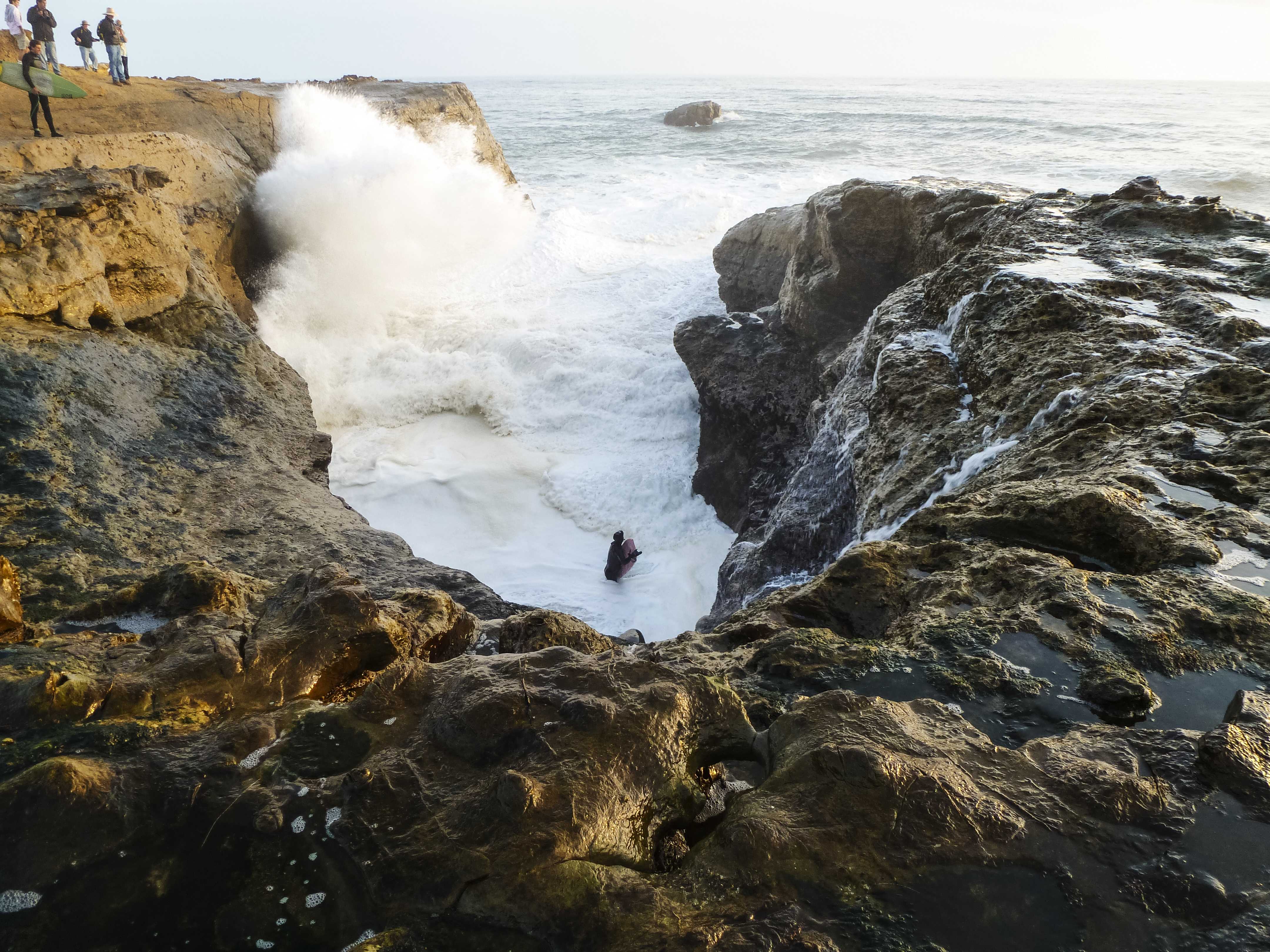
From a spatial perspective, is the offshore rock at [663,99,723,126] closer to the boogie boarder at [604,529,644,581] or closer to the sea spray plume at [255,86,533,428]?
the sea spray plume at [255,86,533,428]

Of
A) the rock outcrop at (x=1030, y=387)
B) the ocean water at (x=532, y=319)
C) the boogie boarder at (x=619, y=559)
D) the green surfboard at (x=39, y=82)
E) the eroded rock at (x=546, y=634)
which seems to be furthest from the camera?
the green surfboard at (x=39, y=82)

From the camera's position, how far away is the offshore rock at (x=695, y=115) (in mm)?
34406

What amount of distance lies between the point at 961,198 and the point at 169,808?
6.31 meters

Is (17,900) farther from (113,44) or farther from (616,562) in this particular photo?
(113,44)

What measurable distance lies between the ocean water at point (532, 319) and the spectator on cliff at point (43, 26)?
294cm

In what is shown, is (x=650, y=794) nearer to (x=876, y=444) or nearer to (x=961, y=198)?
(x=876, y=444)

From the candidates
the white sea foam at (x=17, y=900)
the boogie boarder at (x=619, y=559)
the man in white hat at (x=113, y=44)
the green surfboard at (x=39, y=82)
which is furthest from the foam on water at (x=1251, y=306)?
the man in white hat at (x=113, y=44)

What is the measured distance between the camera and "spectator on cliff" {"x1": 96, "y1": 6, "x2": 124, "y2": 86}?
12039mm

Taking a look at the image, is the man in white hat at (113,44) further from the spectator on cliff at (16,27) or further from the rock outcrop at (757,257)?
the rock outcrop at (757,257)

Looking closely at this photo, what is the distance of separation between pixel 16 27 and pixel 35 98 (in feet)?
15.0

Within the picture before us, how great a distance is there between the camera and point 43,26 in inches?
394

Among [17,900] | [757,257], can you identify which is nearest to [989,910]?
[17,900]

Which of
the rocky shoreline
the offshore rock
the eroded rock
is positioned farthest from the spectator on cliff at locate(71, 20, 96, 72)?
the offshore rock

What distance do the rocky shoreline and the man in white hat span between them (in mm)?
9676
